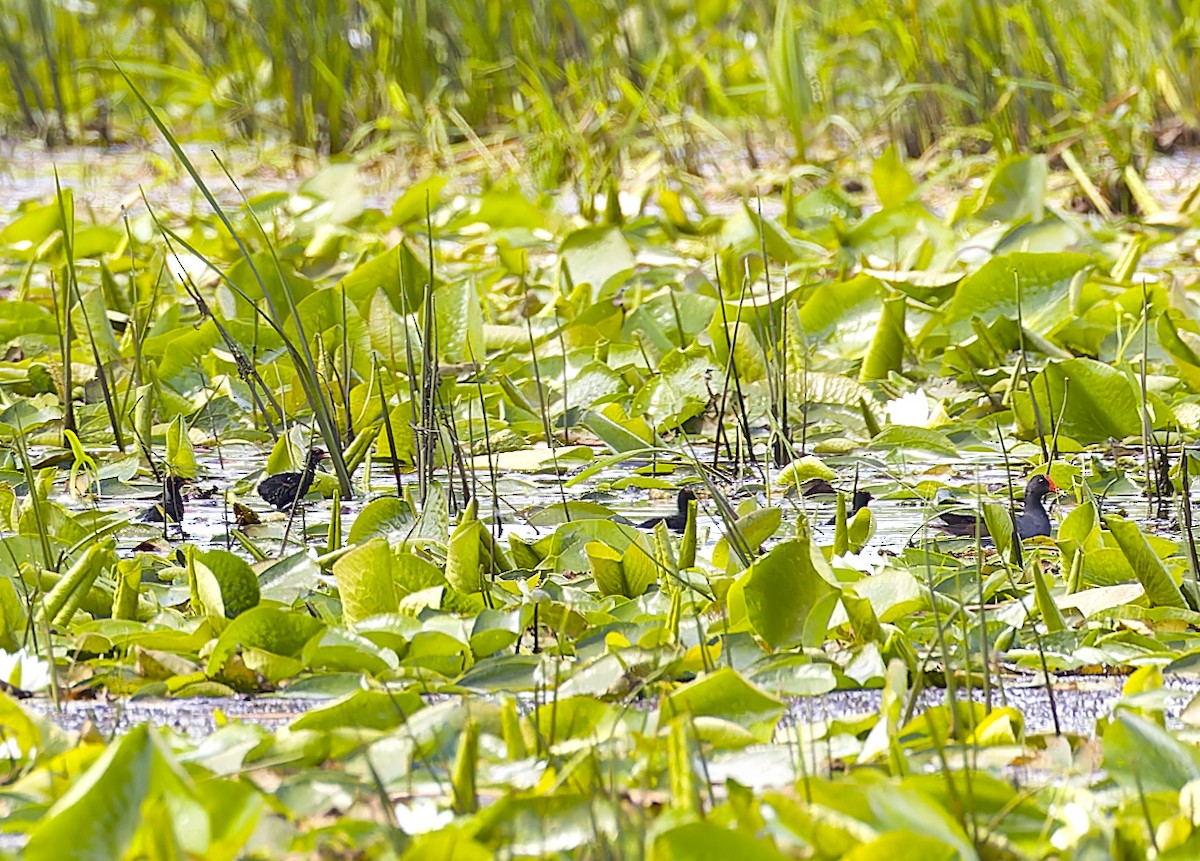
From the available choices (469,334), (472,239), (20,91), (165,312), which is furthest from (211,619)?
(20,91)

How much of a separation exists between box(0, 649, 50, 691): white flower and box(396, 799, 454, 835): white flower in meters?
0.31

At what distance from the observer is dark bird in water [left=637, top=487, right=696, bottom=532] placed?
1.41 m

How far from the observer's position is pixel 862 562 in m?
1.26

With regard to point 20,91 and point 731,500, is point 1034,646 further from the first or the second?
point 20,91

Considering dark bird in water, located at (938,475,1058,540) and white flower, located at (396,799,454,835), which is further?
dark bird in water, located at (938,475,1058,540)

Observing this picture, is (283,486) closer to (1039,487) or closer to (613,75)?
(1039,487)

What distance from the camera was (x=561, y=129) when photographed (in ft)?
11.3

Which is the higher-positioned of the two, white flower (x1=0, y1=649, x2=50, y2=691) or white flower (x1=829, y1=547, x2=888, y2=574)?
white flower (x1=0, y1=649, x2=50, y2=691)

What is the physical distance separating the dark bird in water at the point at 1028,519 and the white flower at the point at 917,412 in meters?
0.27

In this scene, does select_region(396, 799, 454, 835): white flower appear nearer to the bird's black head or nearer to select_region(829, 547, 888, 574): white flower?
select_region(829, 547, 888, 574): white flower

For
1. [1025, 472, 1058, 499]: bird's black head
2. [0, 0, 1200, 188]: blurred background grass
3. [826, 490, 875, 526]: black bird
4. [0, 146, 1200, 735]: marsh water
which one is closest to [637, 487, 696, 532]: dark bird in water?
[0, 146, 1200, 735]: marsh water

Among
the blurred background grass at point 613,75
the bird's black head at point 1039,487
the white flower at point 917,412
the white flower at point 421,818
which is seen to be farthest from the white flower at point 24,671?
the blurred background grass at point 613,75

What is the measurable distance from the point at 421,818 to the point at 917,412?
102cm

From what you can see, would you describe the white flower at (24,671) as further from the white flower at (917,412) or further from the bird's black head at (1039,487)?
the white flower at (917,412)
